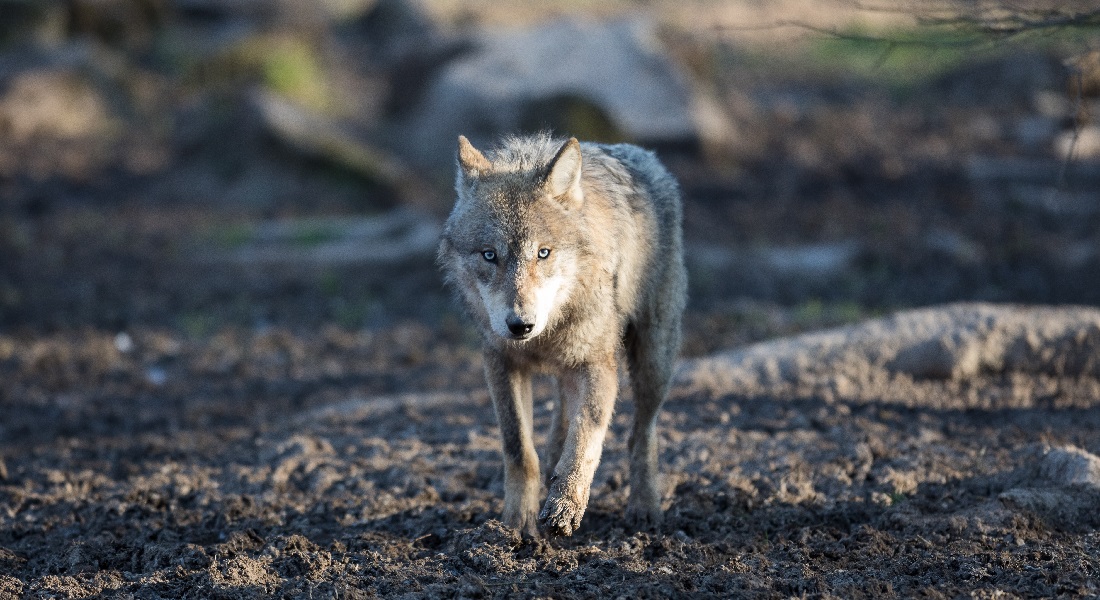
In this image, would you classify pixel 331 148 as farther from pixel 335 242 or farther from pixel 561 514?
pixel 561 514

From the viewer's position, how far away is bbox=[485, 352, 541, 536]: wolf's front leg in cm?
509

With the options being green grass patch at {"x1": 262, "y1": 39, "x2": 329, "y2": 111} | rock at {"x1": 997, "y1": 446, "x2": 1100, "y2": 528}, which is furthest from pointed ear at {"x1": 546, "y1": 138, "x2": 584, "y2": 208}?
green grass patch at {"x1": 262, "y1": 39, "x2": 329, "y2": 111}

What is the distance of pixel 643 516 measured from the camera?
5.35 m

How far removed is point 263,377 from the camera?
337 inches

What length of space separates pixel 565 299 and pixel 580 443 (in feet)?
2.18

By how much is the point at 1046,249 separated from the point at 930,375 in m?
4.34

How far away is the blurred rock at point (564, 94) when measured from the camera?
46.2 ft

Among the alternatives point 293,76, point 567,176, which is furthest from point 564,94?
point 567,176

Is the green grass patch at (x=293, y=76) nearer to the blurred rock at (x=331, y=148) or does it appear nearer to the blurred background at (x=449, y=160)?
the blurred background at (x=449, y=160)

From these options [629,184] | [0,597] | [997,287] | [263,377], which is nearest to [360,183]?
[263,377]

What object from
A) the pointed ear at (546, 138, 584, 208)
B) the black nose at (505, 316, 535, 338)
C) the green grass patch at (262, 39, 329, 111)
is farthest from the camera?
the green grass patch at (262, 39, 329, 111)

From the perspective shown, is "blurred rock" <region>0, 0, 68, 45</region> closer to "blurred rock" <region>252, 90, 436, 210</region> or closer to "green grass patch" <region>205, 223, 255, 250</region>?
"blurred rock" <region>252, 90, 436, 210</region>

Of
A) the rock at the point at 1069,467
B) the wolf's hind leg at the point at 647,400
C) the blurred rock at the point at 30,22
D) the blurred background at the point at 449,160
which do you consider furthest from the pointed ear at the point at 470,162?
the blurred rock at the point at 30,22

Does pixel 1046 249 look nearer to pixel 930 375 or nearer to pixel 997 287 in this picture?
pixel 997 287
